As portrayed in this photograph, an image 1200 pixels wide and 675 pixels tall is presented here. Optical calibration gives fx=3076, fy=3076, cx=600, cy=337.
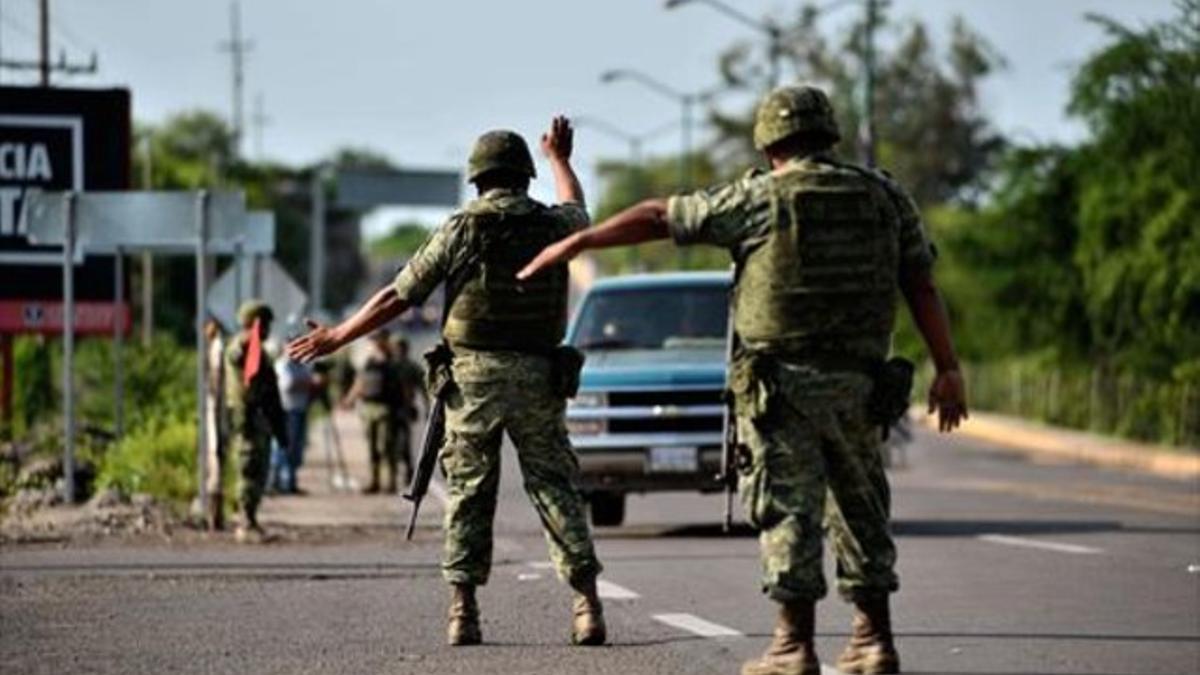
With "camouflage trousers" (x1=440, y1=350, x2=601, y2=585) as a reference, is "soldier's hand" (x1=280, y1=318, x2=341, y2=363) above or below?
above

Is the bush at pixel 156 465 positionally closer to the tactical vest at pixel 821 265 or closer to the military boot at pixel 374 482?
the military boot at pixel 374 482

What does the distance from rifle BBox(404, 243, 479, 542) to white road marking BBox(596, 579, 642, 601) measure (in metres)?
1.98

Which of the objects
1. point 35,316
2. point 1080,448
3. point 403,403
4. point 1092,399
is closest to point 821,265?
point 403,403

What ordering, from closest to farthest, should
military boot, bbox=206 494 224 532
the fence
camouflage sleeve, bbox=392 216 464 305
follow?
camouflage sleeve, bbox=392 216 464 305 → military boot, bbox=206 494 224 532 → the fence

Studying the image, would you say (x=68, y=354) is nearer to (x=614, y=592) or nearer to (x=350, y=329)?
(x=614, y=592)

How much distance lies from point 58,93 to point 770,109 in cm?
2136

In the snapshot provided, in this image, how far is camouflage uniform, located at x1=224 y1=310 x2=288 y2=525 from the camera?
20688 mm

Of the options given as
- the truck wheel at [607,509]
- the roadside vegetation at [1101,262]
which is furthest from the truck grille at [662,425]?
the roadside vegetation at [1101,262]

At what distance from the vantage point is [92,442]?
3141cm

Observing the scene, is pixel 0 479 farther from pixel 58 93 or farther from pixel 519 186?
pixel 519 186

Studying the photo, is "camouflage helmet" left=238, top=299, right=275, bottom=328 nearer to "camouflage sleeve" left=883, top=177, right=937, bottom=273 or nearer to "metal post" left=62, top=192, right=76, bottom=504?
"metal post" left=62, top=192, right=76, bottom=504

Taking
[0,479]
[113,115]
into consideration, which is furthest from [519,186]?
[113,115]

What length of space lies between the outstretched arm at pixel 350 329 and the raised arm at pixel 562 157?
828mm

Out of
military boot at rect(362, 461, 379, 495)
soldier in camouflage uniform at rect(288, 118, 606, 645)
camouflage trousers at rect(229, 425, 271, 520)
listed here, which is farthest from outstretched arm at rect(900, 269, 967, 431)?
military boot at rect(362, 461, 379, 495)
